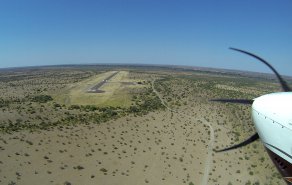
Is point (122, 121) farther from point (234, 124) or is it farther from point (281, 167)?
point (281, 167)

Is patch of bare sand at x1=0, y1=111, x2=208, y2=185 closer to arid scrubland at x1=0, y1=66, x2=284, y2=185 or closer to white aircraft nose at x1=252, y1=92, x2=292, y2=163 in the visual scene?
arid scrubland at x1=0, y1=66, x2=284, y2=185

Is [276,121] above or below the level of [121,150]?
above

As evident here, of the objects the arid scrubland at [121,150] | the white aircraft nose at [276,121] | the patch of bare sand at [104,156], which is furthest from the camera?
the arid scrubland at [121,150]

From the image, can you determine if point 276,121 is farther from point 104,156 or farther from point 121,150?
point 121,150

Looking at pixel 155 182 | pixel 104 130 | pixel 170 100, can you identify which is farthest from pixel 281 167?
pixel 170 100

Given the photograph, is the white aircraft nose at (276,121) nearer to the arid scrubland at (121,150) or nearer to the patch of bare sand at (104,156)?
the arid scrubland at (121,150)

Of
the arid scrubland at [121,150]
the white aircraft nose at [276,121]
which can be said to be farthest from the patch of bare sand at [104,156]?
the white aircraft nose at [276,121]

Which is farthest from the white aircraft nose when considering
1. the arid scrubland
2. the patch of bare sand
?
the patch of bare sand

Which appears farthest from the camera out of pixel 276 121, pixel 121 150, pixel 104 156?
pixel 121 150

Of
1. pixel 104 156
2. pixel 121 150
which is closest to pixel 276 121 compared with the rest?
pixel 104 156

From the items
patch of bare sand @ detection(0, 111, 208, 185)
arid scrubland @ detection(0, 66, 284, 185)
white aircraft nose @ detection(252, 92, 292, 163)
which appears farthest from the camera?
arid scrubland @ detection(0, 66, 284, 185)

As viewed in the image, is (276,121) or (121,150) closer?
(276,121)
